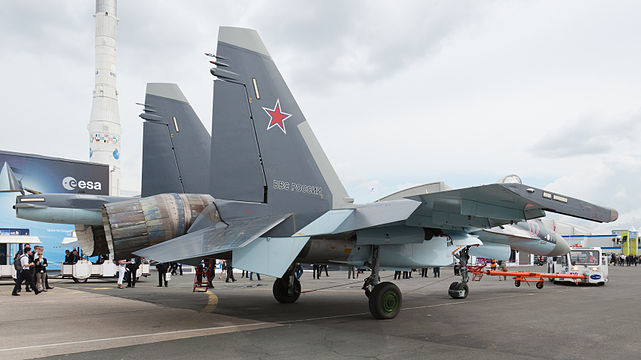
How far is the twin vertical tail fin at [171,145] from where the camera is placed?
11.4m

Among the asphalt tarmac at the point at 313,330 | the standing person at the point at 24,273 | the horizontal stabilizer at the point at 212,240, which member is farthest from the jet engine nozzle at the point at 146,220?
the standing person at the point at 24,273

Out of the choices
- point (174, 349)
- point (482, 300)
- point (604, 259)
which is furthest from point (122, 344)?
point (604, 259)

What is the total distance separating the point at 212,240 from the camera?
24.1ft

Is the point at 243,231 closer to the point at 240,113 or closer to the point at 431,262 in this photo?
the point at 240,113

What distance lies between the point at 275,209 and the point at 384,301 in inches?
111

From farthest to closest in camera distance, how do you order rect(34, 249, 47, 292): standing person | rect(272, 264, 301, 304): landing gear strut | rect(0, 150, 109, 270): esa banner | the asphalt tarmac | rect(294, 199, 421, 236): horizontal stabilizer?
rect(0, 150, 109, 270): esa banner, rect(34, 249, 47, 292): standing person, rect(272, 264, 301, 304): landing gear strut, rect(294, 199, 421, 236): horizontal stabilizer, the asphalt tarmac

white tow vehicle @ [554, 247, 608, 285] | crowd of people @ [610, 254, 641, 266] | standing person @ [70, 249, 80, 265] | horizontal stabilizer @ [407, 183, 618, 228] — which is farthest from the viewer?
crowd of people @ [610, 254, 641, 266]

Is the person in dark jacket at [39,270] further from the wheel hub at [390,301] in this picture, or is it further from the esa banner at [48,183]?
the wheel hub at [390,301]

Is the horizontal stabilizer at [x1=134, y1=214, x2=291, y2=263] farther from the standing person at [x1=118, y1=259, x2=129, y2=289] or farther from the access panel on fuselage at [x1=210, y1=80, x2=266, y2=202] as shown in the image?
the standing person at [x1=118, y1=259, x2=129, y2=289]

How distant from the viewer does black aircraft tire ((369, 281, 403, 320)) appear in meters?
8.69

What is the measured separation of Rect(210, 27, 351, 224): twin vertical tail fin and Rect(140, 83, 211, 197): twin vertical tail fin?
3524 millimetres

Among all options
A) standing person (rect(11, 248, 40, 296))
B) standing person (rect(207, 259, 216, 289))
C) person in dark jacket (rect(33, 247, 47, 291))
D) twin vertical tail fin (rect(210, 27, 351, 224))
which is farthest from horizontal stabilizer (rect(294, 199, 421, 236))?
person in dark jacket (rect(33, 247, 47, 291))

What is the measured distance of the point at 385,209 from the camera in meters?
7.71

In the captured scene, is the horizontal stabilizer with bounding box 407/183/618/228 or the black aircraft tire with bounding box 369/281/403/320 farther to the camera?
the black aircraft tire with bounding box 369/281/403/320
